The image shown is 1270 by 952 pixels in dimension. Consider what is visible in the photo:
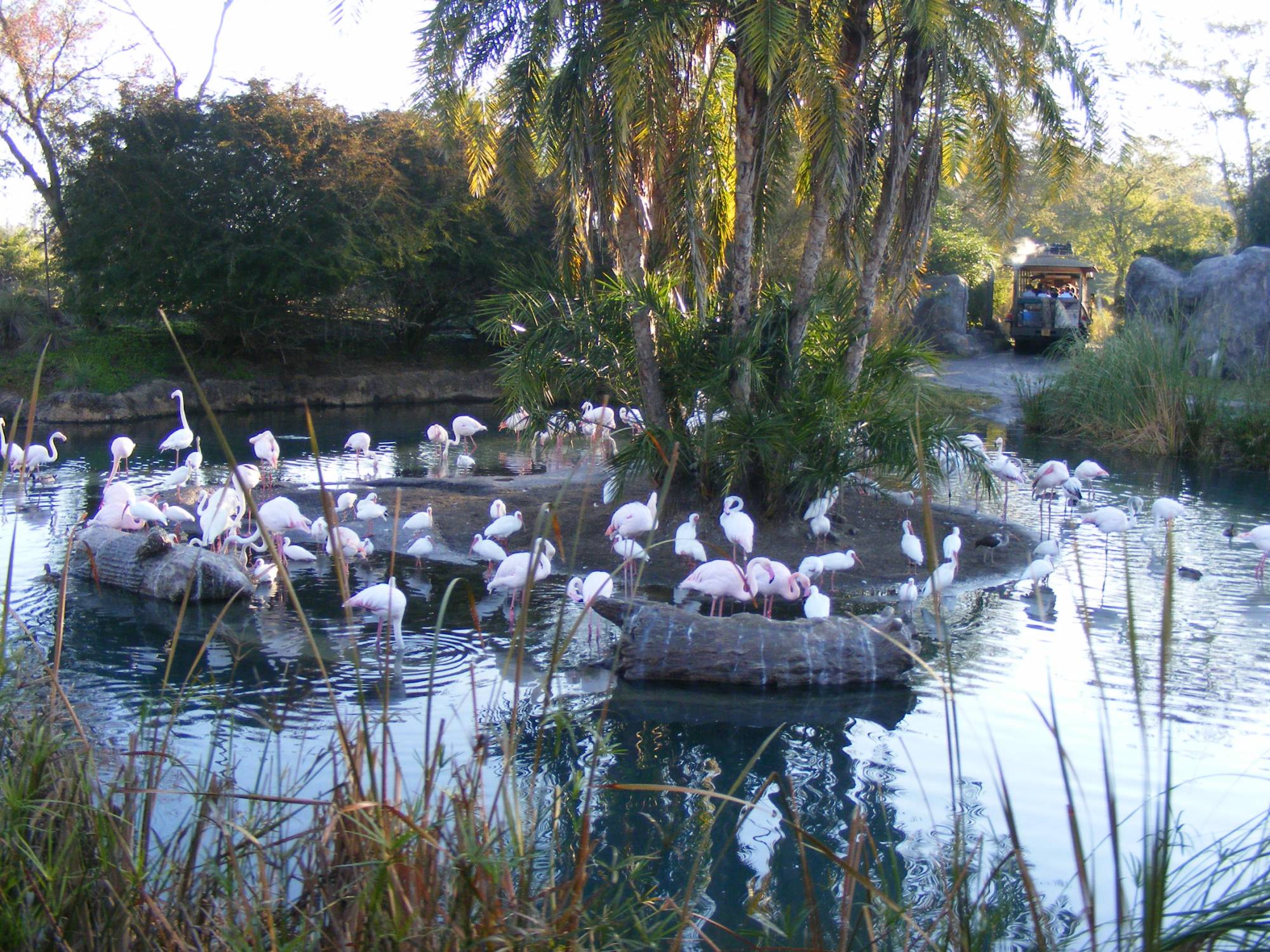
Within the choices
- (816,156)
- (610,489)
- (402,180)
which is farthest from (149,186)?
(816,156)

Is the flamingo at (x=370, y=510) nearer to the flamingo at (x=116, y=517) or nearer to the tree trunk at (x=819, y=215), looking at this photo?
the flamingo at (x=116, y=517)

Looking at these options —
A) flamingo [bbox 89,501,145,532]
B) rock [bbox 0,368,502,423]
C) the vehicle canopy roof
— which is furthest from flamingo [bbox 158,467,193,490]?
the vehicle canopy roof

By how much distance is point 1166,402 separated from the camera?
16766 millimetres

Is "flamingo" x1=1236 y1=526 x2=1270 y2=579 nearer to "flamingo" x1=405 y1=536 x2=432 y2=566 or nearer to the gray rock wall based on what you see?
"flamingo" x1=405 y1=536 x2=432 y2=566

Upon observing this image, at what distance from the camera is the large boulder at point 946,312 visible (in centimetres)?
3145

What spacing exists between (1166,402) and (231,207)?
19.9 metres

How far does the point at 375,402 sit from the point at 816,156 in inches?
764

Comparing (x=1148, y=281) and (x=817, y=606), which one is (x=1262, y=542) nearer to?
(x=817, y=606)

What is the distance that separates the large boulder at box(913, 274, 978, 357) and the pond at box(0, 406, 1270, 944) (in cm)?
2203

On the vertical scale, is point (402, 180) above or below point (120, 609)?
above

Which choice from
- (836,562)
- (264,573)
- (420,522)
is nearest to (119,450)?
(420,522)

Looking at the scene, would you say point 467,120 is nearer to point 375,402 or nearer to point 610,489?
point 610,489

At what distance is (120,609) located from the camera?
8148 mm

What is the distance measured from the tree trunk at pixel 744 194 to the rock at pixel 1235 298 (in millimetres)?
15429
